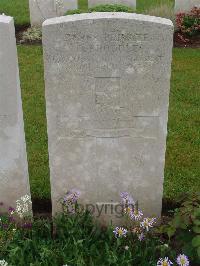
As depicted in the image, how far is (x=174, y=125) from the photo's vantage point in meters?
5.65

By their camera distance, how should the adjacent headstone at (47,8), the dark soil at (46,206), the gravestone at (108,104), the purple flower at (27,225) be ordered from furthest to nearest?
the adjacent headstone at (47,8) → the dark soil at (46,206) → the purple flower at (27,225) → the gravestone at (108,104)

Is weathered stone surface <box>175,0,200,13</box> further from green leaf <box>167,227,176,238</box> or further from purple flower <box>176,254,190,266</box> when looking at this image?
purple flower <box>176,254,190,266</box>

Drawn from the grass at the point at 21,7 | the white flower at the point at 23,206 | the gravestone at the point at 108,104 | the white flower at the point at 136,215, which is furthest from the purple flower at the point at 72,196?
the grass at the point at 21,7

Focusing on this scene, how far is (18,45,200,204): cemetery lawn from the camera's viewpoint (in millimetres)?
4539

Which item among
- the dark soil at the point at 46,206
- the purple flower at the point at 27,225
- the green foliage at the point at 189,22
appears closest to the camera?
the purple flower at the point at 27,225

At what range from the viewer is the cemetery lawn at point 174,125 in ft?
14.9

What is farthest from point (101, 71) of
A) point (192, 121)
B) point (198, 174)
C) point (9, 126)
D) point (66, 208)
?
point (192, 121)

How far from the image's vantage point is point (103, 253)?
344 centimetres

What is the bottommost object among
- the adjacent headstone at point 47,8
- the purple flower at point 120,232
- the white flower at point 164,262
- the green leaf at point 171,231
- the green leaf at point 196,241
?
the white flower at point 164,262

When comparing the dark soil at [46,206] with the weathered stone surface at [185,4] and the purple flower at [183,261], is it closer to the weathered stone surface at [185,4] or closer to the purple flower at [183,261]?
the purple flower at [183,261]

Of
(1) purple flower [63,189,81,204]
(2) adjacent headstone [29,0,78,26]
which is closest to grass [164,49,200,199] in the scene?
(1) purple flower [63,189,81,204]

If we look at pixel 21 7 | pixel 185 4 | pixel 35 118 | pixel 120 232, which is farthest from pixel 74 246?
pixel 21 7

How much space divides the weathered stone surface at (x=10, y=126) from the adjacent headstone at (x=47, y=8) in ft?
20.8

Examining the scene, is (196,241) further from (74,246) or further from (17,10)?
(17,10)
